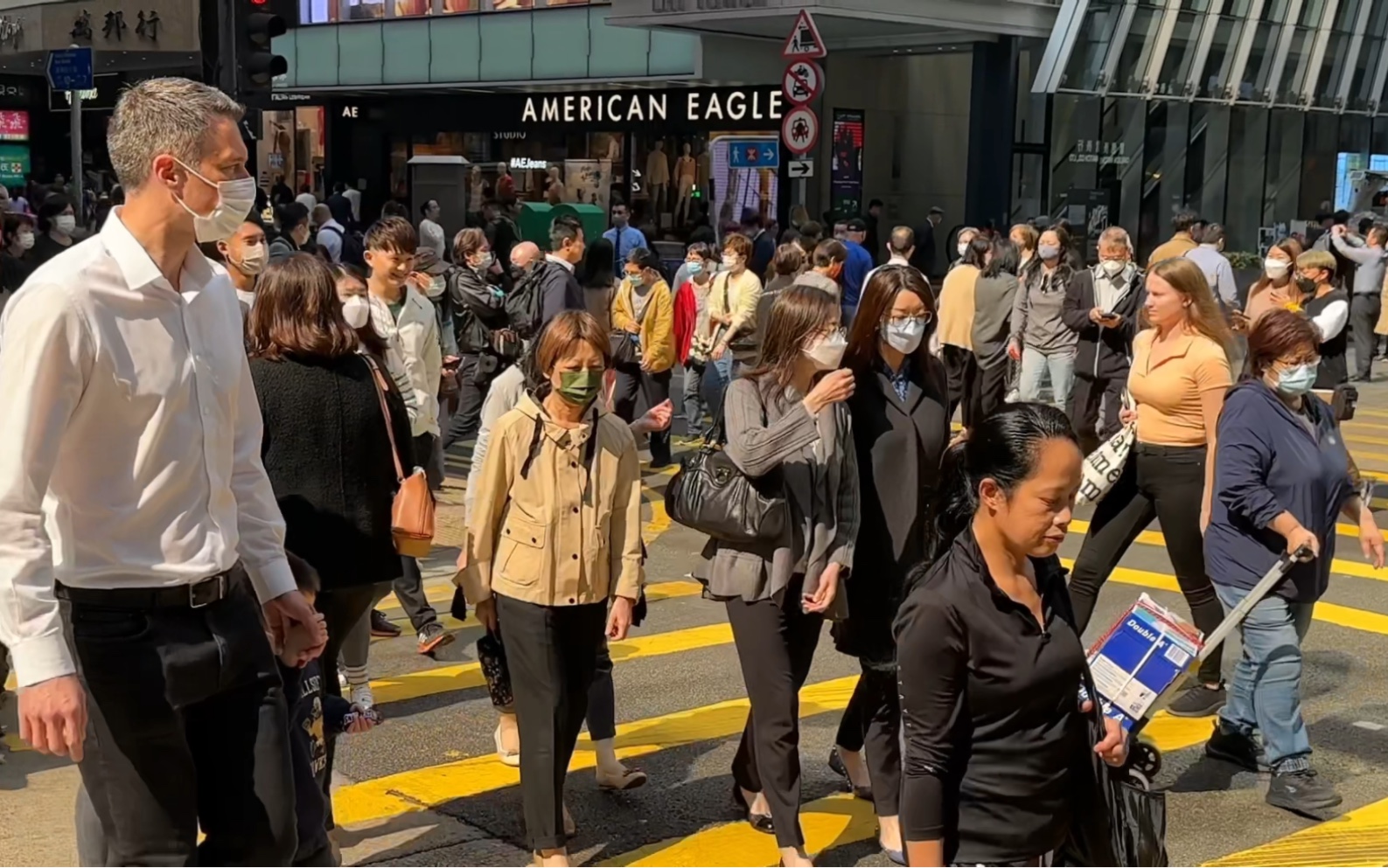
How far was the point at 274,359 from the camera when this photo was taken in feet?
17.1

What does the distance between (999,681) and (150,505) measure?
1842mm

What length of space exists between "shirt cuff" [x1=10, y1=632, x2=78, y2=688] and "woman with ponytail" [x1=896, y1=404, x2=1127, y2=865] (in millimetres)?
1738

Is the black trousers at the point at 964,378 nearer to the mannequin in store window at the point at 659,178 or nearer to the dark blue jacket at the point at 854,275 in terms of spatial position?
the dark blue jacket at the point at 854,275

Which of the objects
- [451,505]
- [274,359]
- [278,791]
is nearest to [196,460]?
[278,791]

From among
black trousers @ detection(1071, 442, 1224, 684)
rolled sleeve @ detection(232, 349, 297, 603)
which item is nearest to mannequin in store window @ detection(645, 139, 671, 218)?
black trousers @ detection(1071, 442, 1224, 684)

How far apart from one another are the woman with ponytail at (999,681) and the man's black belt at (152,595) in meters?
1.50

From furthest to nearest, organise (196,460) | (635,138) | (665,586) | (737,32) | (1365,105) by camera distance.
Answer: (1365,105), (635,138), (737,32), (665,586), (196,460)

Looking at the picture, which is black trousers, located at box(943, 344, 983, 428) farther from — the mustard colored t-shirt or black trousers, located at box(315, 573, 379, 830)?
black trousers, located at box(315, 573, 379, 830)

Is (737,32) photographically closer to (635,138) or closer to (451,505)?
(635,138)

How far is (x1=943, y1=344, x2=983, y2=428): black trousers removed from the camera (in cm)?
1403

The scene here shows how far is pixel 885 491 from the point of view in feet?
18.4

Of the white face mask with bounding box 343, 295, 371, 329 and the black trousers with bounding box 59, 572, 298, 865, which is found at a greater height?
the white face mask with bounding box 343, 295, 371, 329

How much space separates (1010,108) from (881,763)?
86.6 ft

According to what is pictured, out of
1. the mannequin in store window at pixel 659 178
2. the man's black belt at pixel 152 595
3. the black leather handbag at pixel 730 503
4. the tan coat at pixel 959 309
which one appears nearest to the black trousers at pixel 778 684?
the black leather handbag at pixel 730 503
